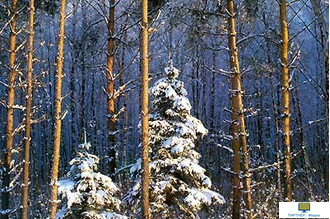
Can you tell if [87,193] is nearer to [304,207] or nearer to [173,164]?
[173,164]

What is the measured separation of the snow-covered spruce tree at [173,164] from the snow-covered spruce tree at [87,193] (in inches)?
40.8

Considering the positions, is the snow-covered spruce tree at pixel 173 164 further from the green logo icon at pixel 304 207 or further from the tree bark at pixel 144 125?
the green logo icon at pixel 304 207

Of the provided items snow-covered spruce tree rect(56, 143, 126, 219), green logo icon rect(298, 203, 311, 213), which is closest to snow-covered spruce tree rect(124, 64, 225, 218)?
snow-covered spruce tree rect(56, 143, 126, 219)

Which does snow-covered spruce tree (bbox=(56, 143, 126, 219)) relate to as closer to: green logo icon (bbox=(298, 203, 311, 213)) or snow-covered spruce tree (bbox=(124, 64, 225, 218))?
snow-covered spruce tree (bbox=(124, 64, 225, 218))

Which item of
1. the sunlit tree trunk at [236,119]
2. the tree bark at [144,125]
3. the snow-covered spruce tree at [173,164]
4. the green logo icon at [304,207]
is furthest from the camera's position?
the sunlit tree trunk at [236,119]

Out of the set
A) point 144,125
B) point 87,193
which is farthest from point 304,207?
point 87,193

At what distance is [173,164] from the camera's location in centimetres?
934

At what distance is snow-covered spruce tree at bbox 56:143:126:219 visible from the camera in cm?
815

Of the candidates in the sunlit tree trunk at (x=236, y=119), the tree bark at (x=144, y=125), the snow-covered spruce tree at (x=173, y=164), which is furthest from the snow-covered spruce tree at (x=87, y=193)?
the sunlit tree trunk at (x=236, y=119)

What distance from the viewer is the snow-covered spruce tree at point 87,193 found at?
8155 mm

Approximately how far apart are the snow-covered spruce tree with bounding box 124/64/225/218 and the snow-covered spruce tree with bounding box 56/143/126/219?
104cm

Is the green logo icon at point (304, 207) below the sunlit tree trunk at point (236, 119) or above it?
below

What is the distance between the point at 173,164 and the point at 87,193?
203 cm

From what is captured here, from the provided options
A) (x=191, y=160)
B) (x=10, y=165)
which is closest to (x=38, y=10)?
(x=10, y=165)
